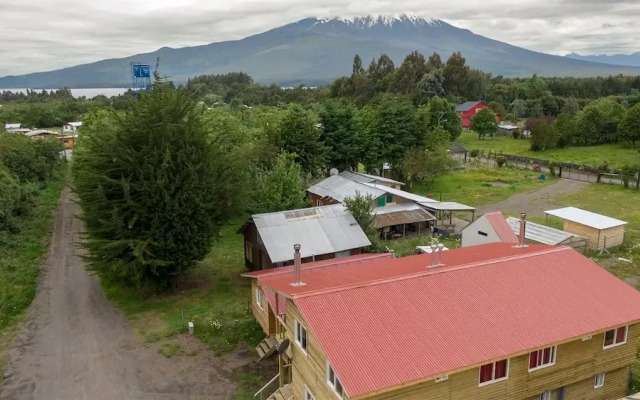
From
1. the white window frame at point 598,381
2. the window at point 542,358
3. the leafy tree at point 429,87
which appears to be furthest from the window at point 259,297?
the leafy tree at point 429,87

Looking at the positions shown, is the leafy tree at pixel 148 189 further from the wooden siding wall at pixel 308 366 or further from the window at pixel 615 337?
the window at pixel 615 337

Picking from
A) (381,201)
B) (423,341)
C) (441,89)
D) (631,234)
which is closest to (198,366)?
(423,341)

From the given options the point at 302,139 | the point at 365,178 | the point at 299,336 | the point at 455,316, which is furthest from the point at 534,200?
the point at 299,336

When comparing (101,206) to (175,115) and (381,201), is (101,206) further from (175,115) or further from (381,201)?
(381,201)

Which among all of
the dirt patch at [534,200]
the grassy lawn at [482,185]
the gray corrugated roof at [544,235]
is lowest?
the dirt patch at [534,200]

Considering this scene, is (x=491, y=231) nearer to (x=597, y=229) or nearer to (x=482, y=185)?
(x=597, y=229)

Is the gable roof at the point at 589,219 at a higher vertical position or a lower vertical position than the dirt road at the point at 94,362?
higher
